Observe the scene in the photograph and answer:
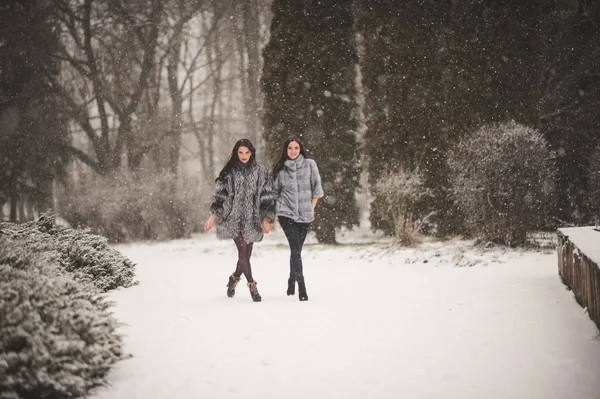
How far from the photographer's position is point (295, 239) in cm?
644

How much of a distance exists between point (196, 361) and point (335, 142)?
10766mm

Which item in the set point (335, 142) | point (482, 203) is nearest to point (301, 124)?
point (335, 142)

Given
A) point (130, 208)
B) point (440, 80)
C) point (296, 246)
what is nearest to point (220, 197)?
point (296, 246)

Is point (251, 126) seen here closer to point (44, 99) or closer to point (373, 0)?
point (44, 99)

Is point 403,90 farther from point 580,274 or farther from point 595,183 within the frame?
point 580,274

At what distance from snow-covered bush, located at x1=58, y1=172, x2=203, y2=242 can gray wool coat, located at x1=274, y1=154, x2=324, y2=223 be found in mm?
10426

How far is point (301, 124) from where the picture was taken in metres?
14.6

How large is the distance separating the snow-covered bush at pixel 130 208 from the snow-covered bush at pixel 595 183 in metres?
11.2

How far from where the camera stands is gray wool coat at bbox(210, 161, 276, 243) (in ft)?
21.1

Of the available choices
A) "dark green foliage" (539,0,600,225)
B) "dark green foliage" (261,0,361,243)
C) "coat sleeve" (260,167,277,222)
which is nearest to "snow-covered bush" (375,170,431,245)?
"dark green foliage" (261,0,361,243)

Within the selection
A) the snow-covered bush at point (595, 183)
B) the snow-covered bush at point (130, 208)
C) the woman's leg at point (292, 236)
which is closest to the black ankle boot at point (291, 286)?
the woman's leg at point (292, 236)

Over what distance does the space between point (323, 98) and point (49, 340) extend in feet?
39.2

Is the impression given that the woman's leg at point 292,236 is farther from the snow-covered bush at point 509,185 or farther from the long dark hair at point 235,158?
the snow-covered bush at point 509,185

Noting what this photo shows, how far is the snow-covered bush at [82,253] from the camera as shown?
6.98 m
